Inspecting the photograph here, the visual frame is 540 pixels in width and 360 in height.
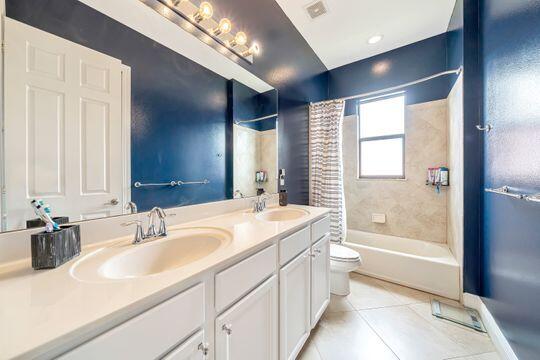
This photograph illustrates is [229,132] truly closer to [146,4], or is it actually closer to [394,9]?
[146,4]

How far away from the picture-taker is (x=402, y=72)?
2.61 meters

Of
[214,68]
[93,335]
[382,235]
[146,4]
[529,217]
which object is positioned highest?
[146,4]

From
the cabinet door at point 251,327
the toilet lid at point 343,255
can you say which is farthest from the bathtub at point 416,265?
the cabinet door at point 251,327

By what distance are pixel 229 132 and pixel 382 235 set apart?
8.12 feet

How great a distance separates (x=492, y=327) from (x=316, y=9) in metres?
2.93

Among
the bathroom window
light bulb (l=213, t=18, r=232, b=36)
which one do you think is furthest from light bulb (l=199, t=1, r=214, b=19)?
the bathroom window

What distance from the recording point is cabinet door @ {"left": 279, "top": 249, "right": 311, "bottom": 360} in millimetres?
1055

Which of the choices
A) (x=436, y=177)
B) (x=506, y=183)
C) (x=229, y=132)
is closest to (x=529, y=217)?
(x=506, y=183)

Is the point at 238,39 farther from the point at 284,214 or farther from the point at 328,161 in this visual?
the point at 328,161

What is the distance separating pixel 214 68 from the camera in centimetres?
138

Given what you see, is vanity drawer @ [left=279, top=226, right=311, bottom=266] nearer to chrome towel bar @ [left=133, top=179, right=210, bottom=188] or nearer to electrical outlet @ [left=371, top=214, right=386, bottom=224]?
chrome towel bar @ [left=133, top=179, right=210, bottom=188]

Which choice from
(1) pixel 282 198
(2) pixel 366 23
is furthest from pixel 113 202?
(2) pixel 366 23

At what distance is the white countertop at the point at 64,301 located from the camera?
36cm

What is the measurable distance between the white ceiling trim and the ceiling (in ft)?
3.44
